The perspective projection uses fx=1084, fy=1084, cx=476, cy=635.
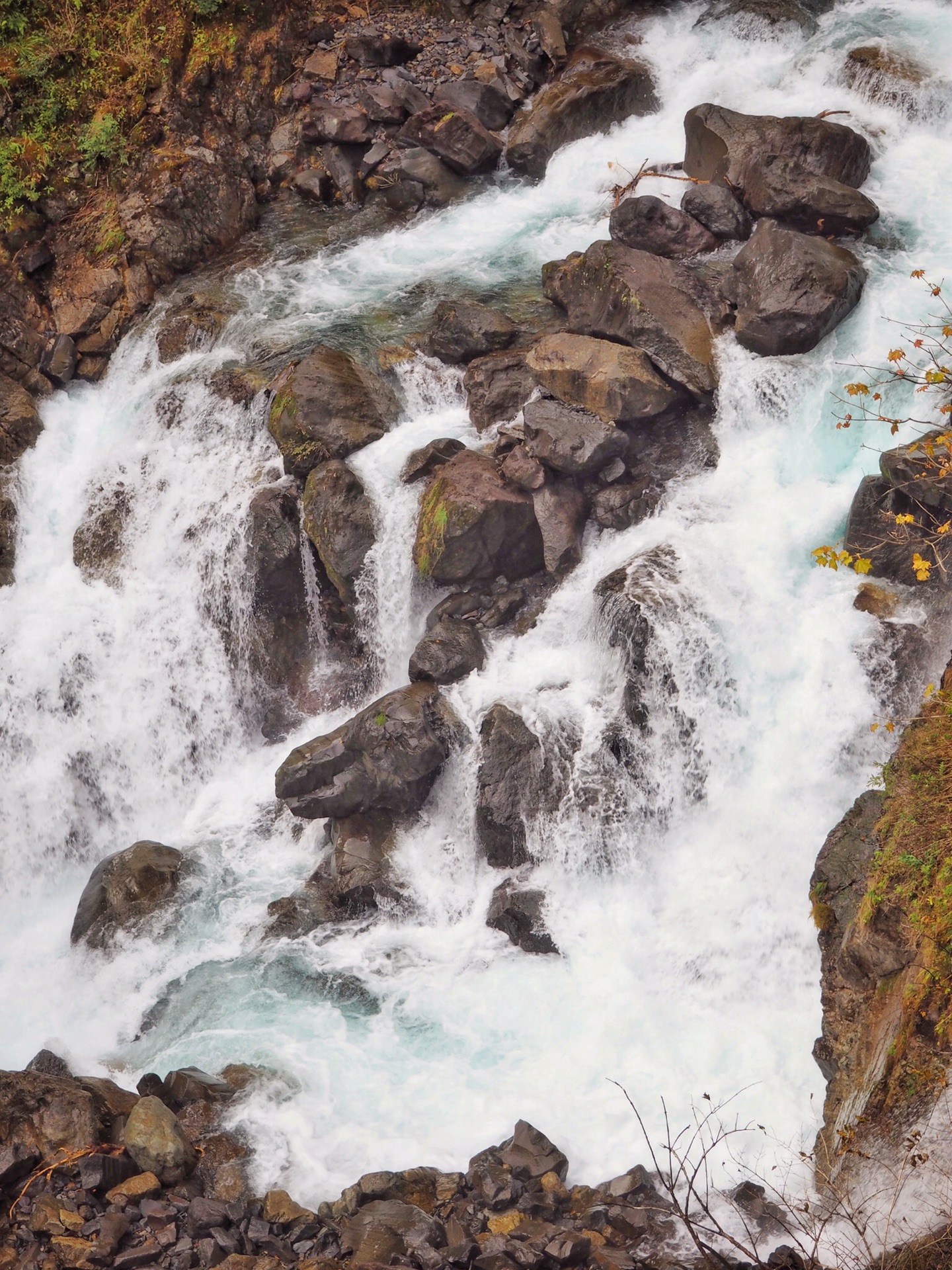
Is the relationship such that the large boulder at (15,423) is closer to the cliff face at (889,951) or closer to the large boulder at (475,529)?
the large boulder at (475,529)

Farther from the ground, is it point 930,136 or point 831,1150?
point 930,136

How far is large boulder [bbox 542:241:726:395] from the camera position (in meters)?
13.0

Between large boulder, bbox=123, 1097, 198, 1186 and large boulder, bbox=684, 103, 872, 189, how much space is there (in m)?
13.1

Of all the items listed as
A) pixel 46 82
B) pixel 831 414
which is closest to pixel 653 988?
pixel 831 414

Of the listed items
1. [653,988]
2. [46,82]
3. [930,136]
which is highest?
[46,82]

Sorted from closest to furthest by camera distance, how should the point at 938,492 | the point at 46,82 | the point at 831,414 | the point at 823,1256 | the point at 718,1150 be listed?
the point at 823,1256, the point at 718,1150, the point at 938,492, the point at 831,414, the point at 46,82

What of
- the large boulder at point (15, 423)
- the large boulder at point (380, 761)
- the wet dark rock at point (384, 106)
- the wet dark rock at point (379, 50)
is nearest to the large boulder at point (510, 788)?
the large boulder at point (380, 761)

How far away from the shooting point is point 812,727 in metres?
10.6

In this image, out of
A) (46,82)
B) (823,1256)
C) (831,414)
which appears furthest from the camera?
(46,82)

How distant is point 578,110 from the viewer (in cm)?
1705

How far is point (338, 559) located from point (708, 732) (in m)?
4.89

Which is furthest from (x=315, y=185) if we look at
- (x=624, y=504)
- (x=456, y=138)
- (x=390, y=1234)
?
(x=390, y=1234)

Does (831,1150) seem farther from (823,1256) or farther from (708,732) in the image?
(708,732)

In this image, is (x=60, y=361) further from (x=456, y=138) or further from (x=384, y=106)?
(x=456, y=138)
